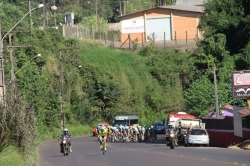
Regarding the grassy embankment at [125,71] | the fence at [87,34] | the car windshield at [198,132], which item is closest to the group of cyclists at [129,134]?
the car windshield at [198,132]

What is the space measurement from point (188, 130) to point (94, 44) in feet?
145

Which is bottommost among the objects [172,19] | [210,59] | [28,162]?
[28,162]

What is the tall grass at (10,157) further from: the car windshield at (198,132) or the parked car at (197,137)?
the car windshield at (198,132)

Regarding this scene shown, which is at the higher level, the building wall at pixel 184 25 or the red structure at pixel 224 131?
the building wall at pixel 184 25

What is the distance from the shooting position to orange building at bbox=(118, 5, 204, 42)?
94.2m

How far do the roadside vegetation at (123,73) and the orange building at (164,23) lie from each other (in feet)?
12.0

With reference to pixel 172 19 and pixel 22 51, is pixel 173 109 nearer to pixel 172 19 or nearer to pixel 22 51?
pixel 172 19

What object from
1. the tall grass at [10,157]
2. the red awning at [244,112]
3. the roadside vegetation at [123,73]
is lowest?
the tall grass at [10,157]

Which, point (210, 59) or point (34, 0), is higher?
point (34, 0)

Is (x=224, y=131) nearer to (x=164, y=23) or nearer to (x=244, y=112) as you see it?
(x=244, y=112)

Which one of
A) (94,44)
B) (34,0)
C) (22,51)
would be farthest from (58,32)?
(34,0)

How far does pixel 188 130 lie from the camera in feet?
164

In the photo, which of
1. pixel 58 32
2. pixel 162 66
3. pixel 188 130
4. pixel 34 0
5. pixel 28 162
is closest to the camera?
pixel 28 162

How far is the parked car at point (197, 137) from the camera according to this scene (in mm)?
48031
